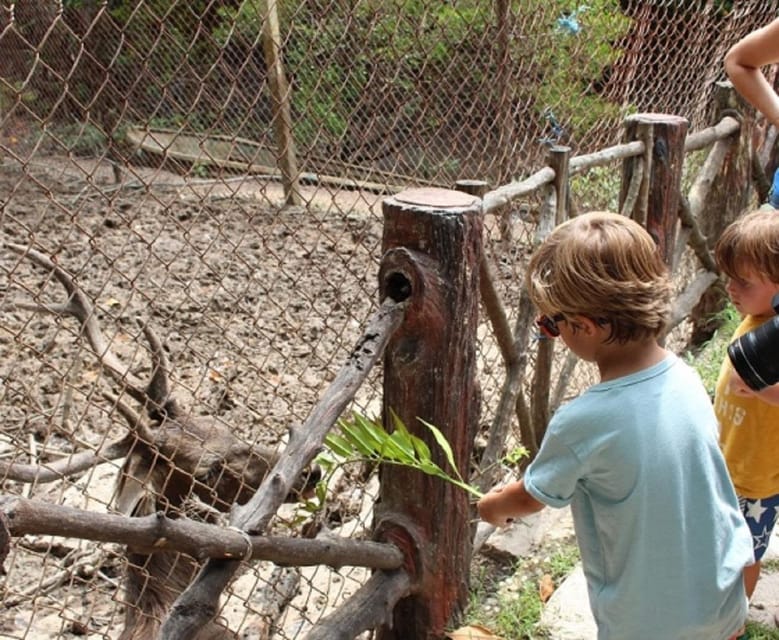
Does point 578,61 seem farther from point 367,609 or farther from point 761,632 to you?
point 367,609

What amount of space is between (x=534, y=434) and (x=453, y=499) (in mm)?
978

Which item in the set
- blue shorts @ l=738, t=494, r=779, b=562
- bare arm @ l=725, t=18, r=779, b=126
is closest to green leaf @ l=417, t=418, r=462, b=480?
blue shorts @ l=738, t=494, r=779, b=562

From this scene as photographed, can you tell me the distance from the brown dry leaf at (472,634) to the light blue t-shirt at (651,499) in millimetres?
762

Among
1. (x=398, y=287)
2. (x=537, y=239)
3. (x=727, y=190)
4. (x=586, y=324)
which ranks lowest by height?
(x=586, y=324)

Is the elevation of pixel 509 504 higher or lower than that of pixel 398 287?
lower

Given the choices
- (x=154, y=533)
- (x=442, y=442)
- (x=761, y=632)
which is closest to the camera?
(x=154, y=533)

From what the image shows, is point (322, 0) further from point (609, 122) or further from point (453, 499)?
point (453, 499)

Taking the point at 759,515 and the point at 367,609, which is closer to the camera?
the point at 367,609

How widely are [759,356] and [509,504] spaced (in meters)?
0.67

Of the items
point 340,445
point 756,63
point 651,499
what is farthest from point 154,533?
point 756,63

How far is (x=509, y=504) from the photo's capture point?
6.26ft

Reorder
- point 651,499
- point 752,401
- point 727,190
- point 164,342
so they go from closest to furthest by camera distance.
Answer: point 651,499 → point 752,401 → point 727,190 → point 164,342

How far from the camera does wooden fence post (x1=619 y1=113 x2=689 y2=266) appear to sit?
11.7ft

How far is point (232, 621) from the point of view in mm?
3354
